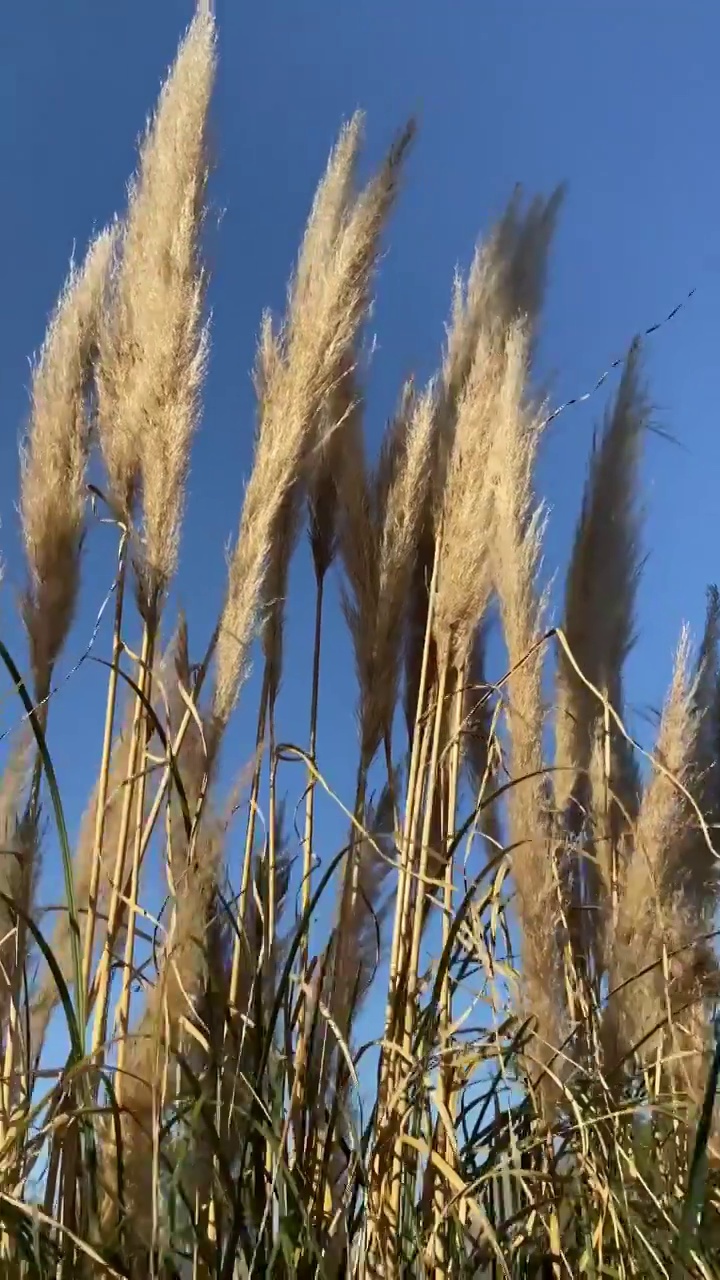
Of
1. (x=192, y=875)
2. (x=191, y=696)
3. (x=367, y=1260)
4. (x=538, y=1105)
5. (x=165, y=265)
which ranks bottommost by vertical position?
(x=367, y=1260)

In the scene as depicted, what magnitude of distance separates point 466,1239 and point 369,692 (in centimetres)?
78

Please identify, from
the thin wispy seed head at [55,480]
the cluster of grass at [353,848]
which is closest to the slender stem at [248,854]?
the cluster of grass at [353,848]

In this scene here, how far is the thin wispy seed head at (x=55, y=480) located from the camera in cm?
162

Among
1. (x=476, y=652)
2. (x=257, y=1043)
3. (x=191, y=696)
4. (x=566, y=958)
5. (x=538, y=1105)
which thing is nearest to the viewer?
(x=257, y=1043)

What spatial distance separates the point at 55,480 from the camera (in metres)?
1.67

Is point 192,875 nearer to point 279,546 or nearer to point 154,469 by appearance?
point 154,469

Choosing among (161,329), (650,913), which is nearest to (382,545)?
(161,329)

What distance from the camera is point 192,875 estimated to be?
38.6 inches

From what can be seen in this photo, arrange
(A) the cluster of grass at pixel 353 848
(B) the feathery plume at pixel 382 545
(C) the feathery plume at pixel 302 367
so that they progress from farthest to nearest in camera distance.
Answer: (B) the feathery plume at pixel 382 545
(C) the feathery plume at pixel 302 367
(A) the cluster of grass at pixel 353 848

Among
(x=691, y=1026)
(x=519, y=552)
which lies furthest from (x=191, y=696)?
(x=691, y=1026)

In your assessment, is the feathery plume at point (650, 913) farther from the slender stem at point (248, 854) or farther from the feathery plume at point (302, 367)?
the feathery plume at point (302, 367)

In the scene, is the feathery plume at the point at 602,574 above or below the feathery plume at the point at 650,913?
above

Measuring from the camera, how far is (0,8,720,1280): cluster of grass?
1.20 metres

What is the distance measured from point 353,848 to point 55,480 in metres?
0.70
